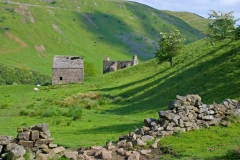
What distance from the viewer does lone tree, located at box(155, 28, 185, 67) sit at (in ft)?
192

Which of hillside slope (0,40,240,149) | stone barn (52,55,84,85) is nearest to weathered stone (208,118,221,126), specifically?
hillside slope (0,40,240,149)

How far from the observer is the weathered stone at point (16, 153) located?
1457 centimetres

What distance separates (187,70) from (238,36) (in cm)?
913

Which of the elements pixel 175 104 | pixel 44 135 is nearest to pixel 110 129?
pixel 175 104

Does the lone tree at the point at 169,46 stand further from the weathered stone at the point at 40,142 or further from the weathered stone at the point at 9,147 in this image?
the weathered stone at the point at 9,147

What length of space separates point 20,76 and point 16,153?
137 meters

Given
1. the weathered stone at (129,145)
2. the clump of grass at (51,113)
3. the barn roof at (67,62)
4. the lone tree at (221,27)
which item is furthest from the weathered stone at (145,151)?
the barn roof at (67,62)

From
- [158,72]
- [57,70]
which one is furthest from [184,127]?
A: [57,70]

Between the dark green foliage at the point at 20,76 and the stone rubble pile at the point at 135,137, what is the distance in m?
127

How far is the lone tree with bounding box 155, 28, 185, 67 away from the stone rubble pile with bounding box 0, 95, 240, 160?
38692mm

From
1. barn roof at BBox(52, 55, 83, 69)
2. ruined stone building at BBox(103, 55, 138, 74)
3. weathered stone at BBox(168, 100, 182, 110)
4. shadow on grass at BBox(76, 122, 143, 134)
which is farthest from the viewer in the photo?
ruined stone building at BBox(103, 55, 138, 74)

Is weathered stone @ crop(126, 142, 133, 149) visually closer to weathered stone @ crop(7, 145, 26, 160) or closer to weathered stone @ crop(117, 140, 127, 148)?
weathered stone @ crop(117, 140, 127, 148)

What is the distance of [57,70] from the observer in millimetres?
80188

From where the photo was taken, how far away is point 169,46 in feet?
194
